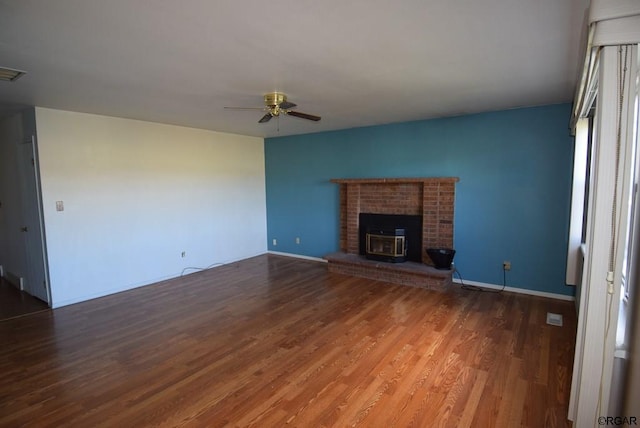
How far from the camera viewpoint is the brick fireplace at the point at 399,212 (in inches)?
180

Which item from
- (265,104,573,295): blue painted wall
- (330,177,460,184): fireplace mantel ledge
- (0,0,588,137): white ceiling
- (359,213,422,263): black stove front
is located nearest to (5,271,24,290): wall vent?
(0,0,588,137): white ceiling

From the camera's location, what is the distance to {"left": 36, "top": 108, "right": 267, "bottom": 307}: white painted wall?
3.90 meters

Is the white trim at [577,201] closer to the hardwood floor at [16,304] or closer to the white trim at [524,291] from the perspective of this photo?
the white trim at [524,291]

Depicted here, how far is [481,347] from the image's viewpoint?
285 centimetres

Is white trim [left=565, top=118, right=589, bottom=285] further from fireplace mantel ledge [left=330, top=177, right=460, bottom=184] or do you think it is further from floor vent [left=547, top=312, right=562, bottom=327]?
fireplace mantel ledge [left=330, top=177, right=460, bottom=184]

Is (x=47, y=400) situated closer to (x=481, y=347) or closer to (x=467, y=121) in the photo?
(x=481, y=347)

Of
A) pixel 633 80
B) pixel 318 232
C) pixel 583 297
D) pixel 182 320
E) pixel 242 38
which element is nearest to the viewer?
pixel 633 80

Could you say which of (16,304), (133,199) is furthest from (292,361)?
(16,304)

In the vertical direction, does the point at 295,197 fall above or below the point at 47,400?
above

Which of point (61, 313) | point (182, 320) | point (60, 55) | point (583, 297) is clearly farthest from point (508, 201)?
point (61, 313)

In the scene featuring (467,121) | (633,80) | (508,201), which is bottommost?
(508,201)

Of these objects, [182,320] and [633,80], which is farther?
[182,320]

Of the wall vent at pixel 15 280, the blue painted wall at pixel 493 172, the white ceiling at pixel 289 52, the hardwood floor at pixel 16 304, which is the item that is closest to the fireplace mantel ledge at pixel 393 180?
the blue painted wall at pixel 493 172

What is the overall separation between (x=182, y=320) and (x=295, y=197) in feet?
10.9
